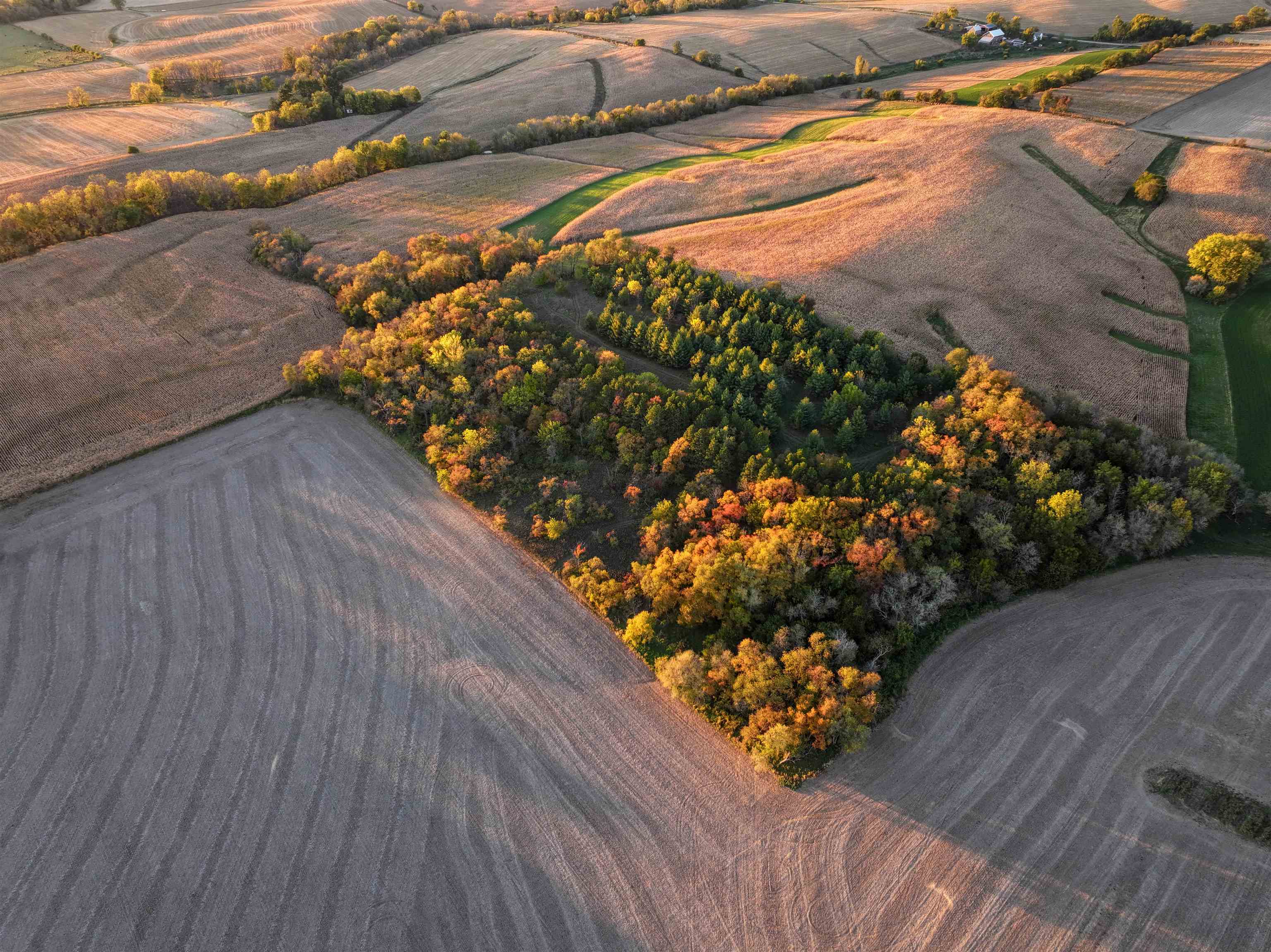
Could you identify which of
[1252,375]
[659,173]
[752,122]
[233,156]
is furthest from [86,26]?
[1252,375]

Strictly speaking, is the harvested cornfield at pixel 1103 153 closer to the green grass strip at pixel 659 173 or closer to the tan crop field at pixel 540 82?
the green grass strip at pixel 659 173

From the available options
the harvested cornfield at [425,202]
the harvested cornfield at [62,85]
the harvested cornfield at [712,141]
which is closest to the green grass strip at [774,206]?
the harvested cornfield at [425,202]

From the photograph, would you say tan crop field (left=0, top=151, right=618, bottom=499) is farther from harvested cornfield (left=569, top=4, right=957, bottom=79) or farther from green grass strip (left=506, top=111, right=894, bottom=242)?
harvested cornfield (left=569, top=4, right=957, bottom=79)

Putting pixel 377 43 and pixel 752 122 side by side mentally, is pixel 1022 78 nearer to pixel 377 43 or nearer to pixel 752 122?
pixel 752 122

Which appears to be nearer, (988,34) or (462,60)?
(462,60)

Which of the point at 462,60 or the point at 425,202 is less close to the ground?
the point at 462,60

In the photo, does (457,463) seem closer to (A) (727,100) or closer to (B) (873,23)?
(A) (727,100)
